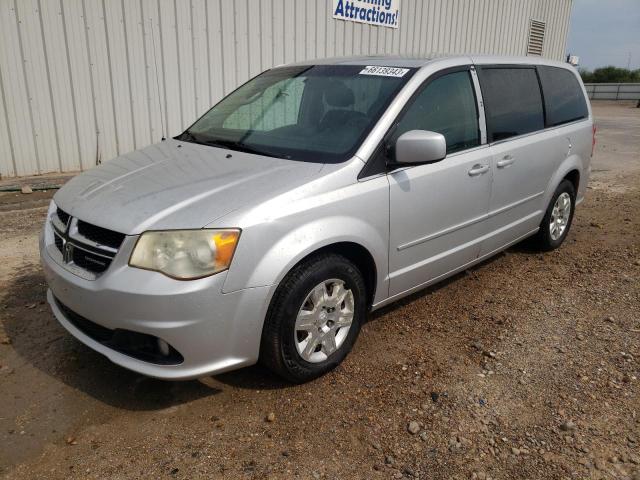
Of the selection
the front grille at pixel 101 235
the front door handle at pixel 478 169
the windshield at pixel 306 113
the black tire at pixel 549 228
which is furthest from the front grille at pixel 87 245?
the black tire at pixel 549 228

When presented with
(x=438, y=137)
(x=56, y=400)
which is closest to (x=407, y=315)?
(x=438, y=137)

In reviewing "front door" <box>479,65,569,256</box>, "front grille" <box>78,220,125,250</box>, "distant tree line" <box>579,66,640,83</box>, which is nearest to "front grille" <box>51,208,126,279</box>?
"front grille" <box>78,220,125,250</box>

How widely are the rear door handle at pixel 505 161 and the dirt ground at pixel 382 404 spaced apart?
3.39 ft

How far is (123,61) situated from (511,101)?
18.5 feet

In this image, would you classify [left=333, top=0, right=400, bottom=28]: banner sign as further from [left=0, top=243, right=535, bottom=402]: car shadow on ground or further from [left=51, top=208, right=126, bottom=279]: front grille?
[left=51, top=208, right=126, bottom=279]: front grille

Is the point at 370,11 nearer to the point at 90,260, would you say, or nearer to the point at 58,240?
the point at 58,240

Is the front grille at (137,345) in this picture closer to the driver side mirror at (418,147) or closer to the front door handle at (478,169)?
the driver side mirror at (418,147)

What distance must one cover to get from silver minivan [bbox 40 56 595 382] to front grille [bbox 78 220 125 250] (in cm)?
1

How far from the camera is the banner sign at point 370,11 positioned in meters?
9.64

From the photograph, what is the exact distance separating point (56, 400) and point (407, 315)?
2.28 m

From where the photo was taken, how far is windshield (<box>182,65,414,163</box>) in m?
3.13

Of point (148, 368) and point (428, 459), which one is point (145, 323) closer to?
point (148, 368)

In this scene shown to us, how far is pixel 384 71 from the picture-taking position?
3447mm

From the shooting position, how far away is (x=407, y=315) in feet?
12.6
